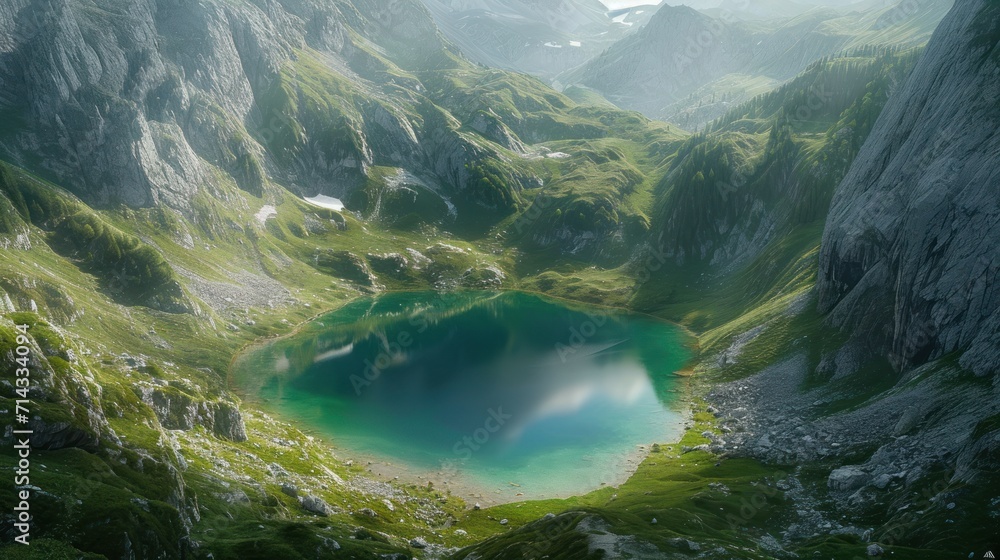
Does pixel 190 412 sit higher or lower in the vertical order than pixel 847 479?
higher

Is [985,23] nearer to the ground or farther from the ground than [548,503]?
farther from the ground

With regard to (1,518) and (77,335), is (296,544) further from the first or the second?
(77,335)

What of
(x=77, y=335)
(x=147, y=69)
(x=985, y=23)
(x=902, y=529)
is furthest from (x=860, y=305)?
(x=147, y=69)

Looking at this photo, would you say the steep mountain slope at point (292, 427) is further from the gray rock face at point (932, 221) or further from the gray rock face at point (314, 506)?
the gray rock face at point (932, 221)

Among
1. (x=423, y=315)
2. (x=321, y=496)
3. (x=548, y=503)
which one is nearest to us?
(x=321, y=496)

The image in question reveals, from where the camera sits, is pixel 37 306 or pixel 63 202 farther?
pixel 63 202

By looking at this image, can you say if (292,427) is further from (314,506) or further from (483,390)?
(483,390)

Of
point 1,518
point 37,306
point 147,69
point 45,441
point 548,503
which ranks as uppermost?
Answer: point 147,69

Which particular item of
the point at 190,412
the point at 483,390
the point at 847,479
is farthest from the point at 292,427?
the point at 847,479

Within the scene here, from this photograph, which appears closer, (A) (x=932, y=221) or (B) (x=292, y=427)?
(A) (x=932, y=221)
